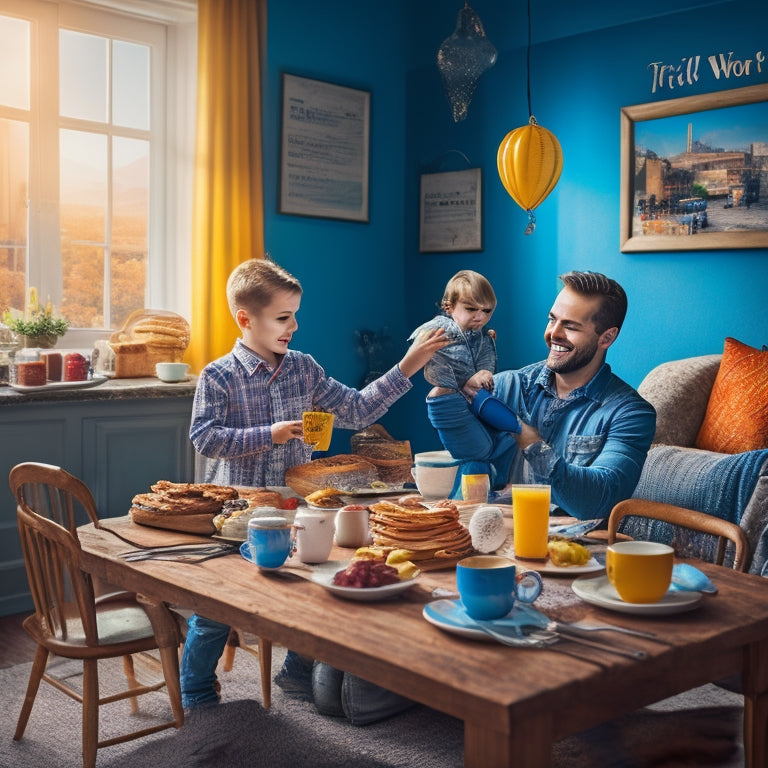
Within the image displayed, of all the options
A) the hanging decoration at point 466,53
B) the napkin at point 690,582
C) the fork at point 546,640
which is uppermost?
the hanging decoration at point 466,53

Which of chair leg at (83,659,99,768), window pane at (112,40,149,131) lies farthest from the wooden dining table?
window pane at (112,40,149,131)

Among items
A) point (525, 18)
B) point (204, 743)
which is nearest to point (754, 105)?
point (525, 18)

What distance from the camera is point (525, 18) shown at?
4945 mm

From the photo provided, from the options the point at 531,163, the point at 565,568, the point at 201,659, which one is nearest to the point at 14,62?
→ the point at 531,163

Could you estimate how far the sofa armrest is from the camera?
158 inches

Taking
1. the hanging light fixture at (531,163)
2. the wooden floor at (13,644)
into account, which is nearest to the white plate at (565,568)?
the wooden floor at (13,644)

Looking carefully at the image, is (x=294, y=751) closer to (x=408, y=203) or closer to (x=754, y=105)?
(x=754, y=105)

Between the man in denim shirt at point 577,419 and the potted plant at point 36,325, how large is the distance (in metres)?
1.95

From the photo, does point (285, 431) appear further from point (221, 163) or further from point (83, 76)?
point (83, 76)

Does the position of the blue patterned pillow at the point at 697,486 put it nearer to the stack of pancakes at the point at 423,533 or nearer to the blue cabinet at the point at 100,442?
the stack of pancakes at the point at 423,533

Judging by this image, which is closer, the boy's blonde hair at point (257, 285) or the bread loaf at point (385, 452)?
the boy's blonde hair at point (257, 285)

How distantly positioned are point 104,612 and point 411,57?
395 cm

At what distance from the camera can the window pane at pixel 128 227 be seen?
4543 mm

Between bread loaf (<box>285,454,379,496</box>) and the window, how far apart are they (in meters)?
2.22
